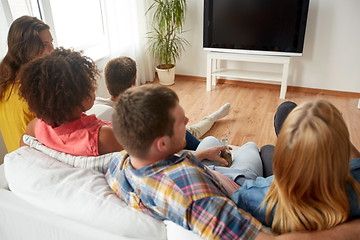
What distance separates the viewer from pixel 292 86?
3.90m

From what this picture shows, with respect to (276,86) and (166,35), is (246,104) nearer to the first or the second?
(276,86)

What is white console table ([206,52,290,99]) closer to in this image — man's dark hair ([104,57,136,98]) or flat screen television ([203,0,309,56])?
flat screen television ([203,0,309,56])

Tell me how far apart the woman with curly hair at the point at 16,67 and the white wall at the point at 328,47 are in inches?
104

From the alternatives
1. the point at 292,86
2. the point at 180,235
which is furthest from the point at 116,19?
the point at 180,235

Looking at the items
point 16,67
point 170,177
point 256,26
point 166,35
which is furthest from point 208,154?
point 166,35

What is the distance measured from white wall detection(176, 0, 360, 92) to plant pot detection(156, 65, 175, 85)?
0.67 m

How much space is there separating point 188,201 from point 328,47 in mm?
3348

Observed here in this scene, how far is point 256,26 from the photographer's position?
3527mm

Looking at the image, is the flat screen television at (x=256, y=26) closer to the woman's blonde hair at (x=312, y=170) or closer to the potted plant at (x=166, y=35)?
the potted plant at (x=166, y=35)

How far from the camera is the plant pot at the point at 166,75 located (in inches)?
160

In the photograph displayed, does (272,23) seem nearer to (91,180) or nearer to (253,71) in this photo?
(253,71)

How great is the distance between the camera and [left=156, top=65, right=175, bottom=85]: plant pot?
4062 mm

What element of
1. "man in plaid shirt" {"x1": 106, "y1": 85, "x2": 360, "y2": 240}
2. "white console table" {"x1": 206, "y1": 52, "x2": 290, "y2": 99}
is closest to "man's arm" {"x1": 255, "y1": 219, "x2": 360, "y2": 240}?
"man in plaid shirt" {"x1": 106, "y1": 85, "x2": 360, "y2": 240}

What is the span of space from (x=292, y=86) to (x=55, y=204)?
137 inches
